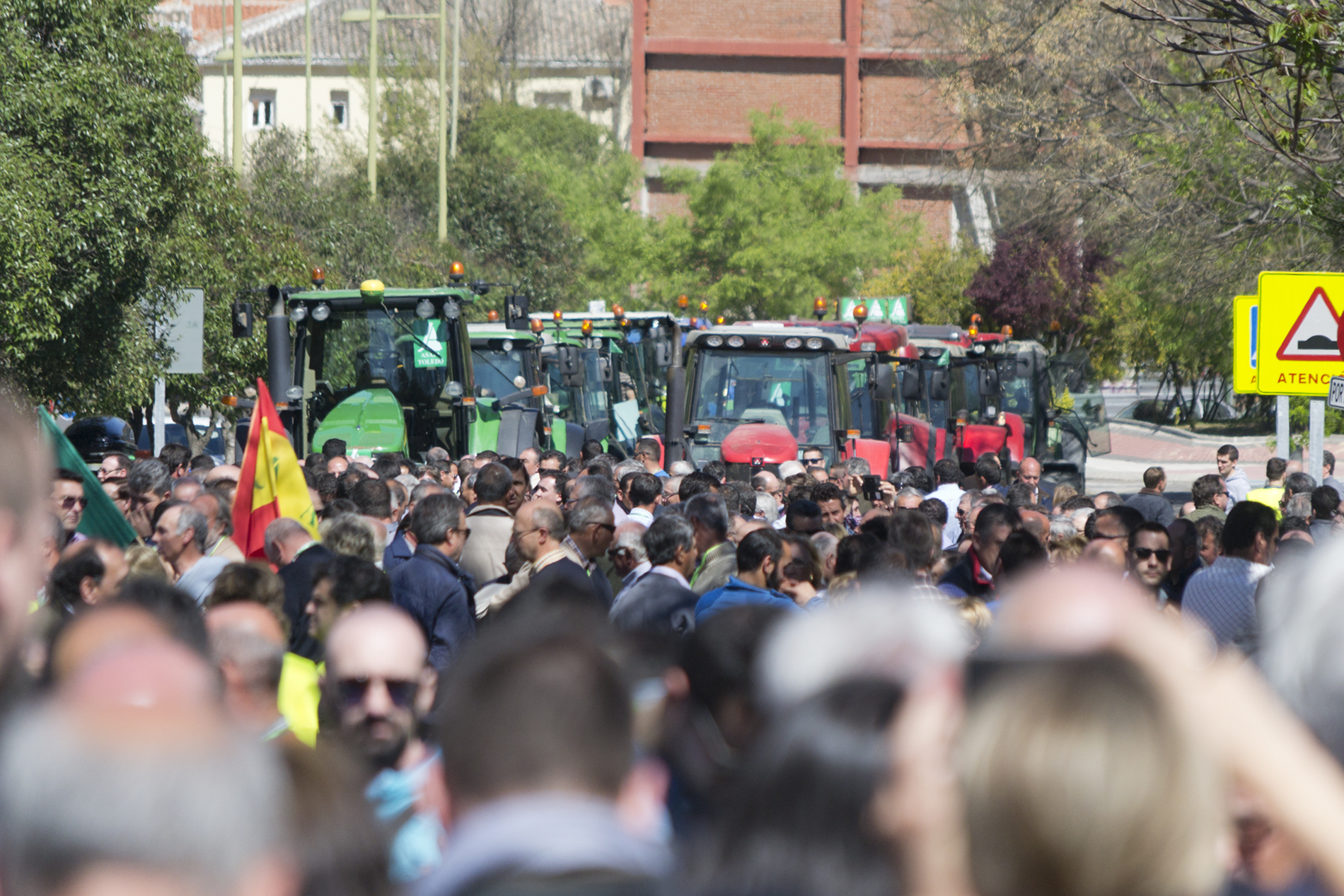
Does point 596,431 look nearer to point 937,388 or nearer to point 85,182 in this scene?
point 937,388

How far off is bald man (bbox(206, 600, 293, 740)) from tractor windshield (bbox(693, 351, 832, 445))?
1291 centimetres

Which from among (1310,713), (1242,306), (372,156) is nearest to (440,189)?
(372,156)

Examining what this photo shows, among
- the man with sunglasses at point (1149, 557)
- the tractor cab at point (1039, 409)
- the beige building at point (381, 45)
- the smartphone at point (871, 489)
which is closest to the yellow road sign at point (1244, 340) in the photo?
the smartphone at point (871, 489)

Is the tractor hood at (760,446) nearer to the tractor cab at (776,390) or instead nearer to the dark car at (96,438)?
the tractor cab at (776,390)

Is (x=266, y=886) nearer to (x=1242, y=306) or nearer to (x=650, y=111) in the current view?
(x=1242, y=306)

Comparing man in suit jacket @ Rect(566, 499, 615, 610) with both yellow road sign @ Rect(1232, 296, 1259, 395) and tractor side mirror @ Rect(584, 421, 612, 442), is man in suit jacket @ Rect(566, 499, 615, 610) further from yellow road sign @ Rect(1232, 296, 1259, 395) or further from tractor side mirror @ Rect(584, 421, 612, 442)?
tractor side mirror @ Rect(584, 421, 612, 442)

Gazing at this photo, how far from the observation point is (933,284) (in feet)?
160

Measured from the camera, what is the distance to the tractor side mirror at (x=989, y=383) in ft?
66.3

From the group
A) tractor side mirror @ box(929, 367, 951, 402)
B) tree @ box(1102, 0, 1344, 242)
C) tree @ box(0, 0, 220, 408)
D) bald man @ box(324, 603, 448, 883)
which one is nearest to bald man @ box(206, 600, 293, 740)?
bald man @ box(324, 603, 448, 883)

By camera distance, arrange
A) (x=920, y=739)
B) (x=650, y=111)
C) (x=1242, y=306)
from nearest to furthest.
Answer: (x=920, y=739) → (x=1242, y=306) → (x=650, y=111)

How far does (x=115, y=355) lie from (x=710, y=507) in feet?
43.3

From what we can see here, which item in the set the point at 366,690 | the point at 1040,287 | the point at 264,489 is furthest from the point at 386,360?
the point at 1040,287

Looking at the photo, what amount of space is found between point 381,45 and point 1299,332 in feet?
177

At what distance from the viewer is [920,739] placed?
196cm
